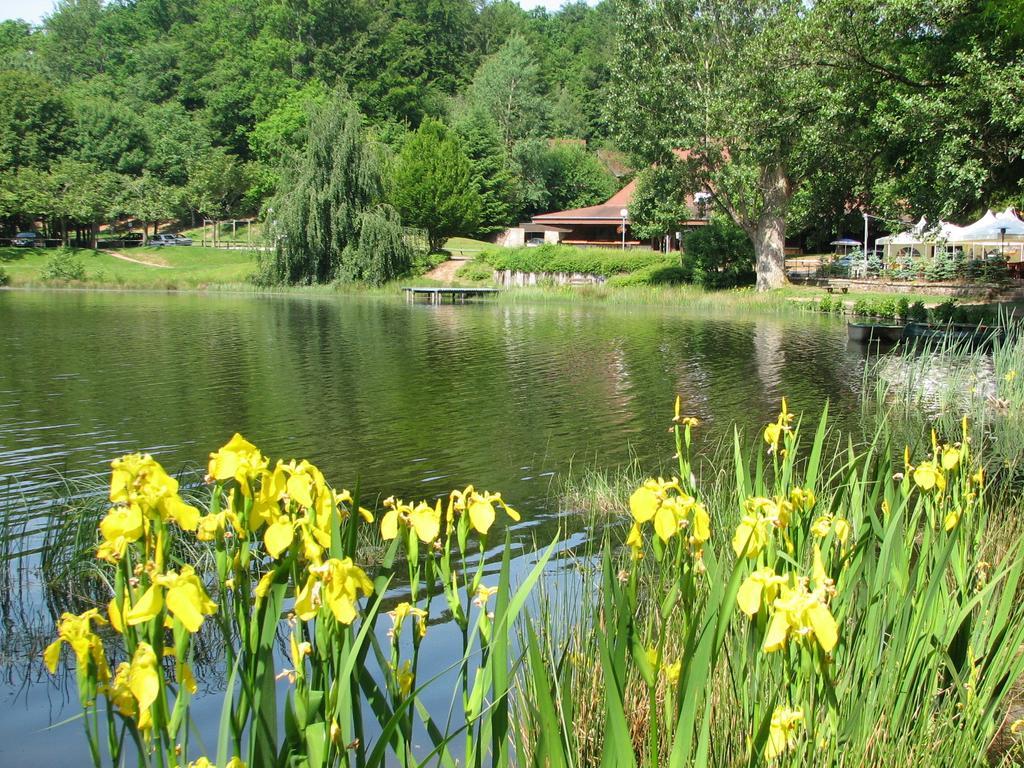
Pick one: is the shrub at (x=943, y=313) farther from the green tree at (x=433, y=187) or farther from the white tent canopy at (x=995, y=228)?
the green tree at (x=433, y=187)

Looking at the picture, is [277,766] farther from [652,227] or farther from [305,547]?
A: [652,227]

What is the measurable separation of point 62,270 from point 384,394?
3730 cm

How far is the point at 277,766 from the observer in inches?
74.3

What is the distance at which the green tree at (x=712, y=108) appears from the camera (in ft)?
100.0

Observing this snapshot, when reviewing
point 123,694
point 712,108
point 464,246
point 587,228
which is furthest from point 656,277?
point 123,694

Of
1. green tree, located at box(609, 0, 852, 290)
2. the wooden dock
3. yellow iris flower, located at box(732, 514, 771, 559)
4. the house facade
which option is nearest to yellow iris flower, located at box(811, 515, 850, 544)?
yellow iris flower, located at box(732, 514, 771, 559)

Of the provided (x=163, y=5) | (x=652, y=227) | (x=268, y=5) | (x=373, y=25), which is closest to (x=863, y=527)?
(x=652, y=227)

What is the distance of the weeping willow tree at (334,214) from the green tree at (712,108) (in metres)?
11.1

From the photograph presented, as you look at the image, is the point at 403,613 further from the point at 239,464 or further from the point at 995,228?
the point at 995,228

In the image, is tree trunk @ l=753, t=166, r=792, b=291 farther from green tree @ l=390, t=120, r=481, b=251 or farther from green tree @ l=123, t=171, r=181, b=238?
green tree @ l=123, t=171, r=181, b=238

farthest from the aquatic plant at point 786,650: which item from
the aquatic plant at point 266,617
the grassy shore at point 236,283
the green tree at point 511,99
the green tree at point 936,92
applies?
the green tree at point 511,99

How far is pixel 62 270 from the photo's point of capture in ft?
153

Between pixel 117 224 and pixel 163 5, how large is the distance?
40.0 meters

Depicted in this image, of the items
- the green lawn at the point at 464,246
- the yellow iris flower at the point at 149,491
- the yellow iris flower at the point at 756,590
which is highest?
the green lawn at the point at 464,246
